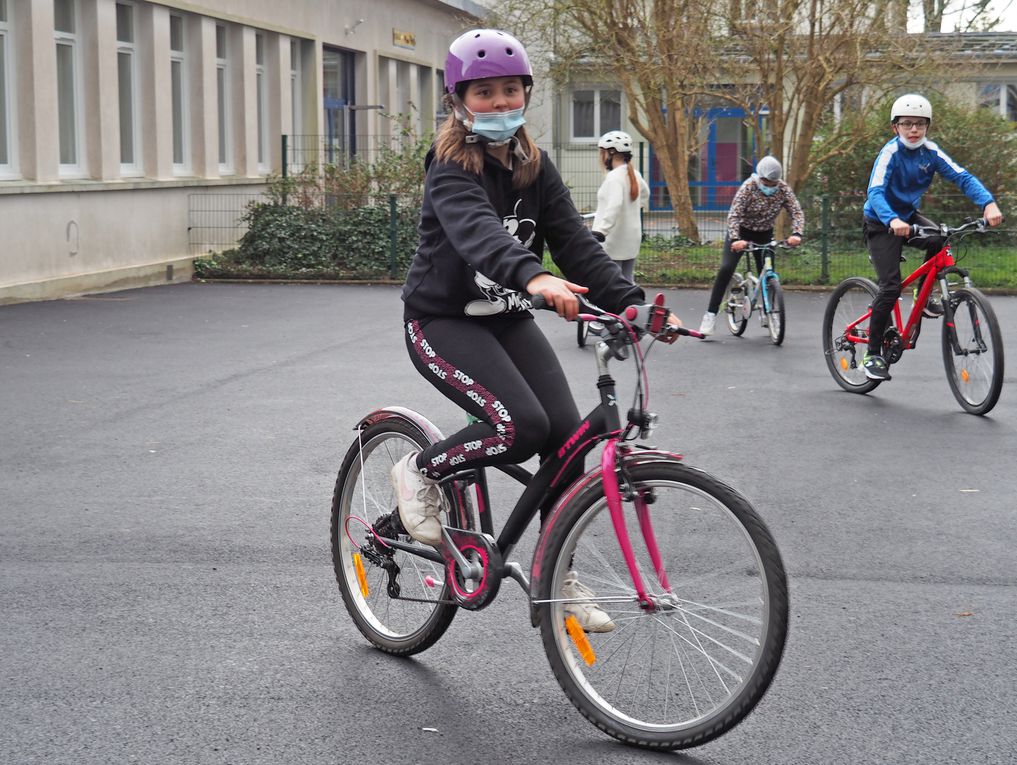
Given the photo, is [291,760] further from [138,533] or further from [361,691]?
[138,533]

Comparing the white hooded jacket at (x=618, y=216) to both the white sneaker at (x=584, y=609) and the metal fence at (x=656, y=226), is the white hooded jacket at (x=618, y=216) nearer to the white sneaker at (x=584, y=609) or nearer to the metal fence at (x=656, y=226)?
the metal fence at (x=656, y=226)

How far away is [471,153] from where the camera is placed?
14.3 ft

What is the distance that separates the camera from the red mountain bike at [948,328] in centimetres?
983

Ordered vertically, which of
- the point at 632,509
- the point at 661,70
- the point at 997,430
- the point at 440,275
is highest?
the point at 661,70

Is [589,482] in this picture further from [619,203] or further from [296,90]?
[296,90]

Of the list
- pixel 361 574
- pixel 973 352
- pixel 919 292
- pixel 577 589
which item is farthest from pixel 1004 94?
pixel 577 589

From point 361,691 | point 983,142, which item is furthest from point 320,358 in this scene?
point 983,142

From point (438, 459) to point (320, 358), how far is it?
8.76 metres

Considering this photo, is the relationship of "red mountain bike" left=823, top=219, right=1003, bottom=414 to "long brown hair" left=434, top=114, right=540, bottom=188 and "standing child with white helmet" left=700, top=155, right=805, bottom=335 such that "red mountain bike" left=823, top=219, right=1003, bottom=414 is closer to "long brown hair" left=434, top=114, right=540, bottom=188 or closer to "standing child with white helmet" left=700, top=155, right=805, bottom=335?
"standing child with white helmet" left=700, top=155, right=805, bottom=335

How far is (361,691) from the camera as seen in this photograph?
453cm

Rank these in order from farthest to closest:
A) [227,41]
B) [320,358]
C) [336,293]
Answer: [227,41] < [336,293] < [320,358]

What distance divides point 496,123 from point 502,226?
0.33 metres

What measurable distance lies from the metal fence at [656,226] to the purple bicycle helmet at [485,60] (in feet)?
55.4

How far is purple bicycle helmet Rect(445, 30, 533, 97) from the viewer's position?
4.25m
